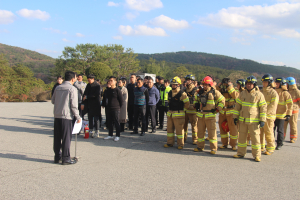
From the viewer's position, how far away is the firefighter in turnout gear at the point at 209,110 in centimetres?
608

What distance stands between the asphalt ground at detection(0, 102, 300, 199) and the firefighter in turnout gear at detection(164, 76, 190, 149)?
0.34 metres

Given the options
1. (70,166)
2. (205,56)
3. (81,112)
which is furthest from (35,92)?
(205,56)

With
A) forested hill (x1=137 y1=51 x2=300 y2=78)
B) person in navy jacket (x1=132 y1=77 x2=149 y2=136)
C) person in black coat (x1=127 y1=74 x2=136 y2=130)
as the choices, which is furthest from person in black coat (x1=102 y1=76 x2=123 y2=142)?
forested hill (x1=137 y1=51 x2=300 y2=78)

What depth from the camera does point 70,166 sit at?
16.1ft

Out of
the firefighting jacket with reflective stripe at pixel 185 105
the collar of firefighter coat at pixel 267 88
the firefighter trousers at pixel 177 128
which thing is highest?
the collar of firefighter coat at pixel 267 88

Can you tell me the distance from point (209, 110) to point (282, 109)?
2.60 m

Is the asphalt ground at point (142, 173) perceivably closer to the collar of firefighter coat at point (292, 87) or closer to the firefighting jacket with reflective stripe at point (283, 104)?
the firefighting jacket with reflective stripe at point (283, 104)

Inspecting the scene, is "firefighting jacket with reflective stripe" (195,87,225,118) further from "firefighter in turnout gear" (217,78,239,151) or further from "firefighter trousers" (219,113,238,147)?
"firefighter trousers" (219,113,238,147)

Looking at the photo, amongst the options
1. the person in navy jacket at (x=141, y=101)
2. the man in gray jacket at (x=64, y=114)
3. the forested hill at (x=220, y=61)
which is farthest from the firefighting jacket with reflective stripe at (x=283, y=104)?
the forested hill at (x=220, y=61)

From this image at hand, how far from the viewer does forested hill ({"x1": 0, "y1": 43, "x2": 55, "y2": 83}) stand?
309 feet

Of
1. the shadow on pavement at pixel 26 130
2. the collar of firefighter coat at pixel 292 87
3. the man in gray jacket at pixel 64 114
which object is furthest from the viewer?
the shadow on pavement at pixel 26 130

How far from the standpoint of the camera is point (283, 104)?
6.91 meters

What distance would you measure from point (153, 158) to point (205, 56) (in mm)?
173541

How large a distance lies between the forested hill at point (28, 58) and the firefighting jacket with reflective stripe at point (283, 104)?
3647 inches
